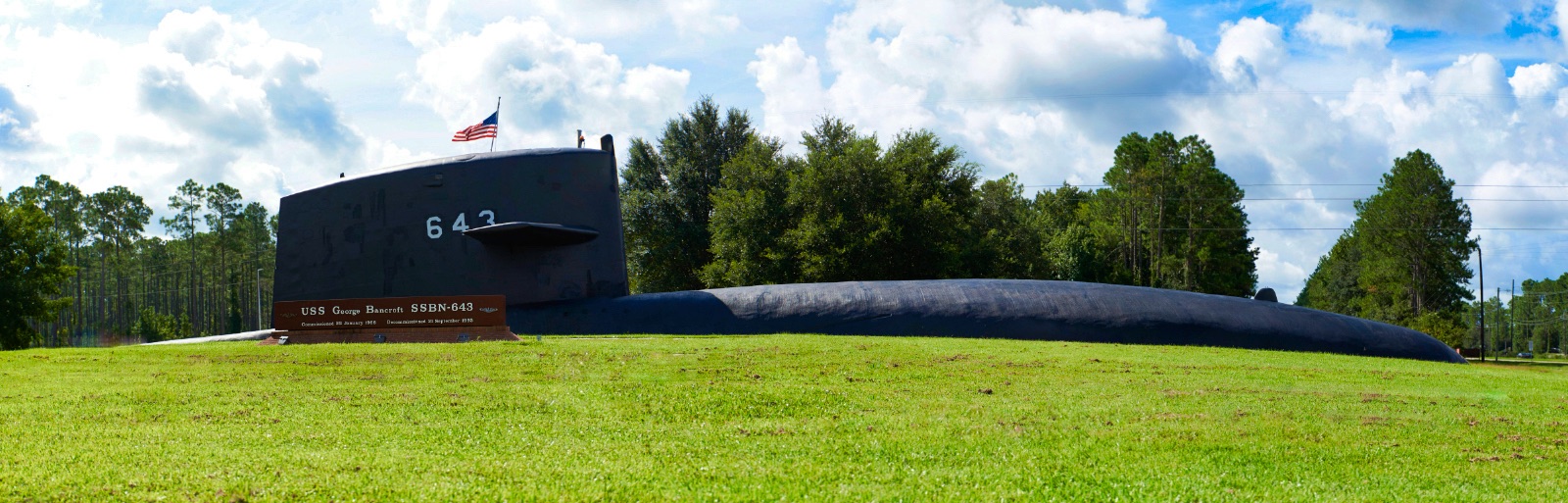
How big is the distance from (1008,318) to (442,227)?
950 cm

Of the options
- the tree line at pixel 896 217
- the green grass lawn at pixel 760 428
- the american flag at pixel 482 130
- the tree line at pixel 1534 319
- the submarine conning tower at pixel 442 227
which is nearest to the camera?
the green grass lawn at pixel 760 428

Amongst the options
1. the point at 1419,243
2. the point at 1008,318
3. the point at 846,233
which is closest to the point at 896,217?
the point at 846,233

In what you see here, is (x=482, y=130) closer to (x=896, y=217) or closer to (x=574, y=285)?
(x=574, y=285)

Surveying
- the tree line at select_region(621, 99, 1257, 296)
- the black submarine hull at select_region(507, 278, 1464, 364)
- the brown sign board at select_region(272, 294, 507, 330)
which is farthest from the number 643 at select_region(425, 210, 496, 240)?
the tree line at select_region(621, 99, 1257, 296)

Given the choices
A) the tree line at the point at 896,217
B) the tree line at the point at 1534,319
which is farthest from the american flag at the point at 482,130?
the tree line at the point at 1534,319

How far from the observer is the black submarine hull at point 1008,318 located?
17750mm

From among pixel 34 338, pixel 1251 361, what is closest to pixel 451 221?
pixel 1251 361

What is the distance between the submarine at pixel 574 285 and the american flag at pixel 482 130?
103 inches

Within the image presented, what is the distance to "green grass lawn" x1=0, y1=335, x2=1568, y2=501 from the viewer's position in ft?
19.7

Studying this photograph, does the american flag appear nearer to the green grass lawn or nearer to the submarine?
the submarine

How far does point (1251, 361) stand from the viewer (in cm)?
1402

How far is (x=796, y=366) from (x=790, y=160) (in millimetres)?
27730

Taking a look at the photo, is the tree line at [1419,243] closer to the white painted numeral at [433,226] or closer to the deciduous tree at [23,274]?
the white painted numeral at [433,226]

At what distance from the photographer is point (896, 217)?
34.3 meters
